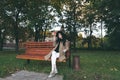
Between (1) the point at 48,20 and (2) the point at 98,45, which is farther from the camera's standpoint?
(2) the point at 98,45

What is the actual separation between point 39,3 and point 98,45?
15.3m

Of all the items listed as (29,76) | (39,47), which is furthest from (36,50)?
(29,76)

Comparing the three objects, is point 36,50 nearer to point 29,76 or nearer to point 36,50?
point 36,50

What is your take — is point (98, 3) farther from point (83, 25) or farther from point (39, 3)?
A: point (83, 25)

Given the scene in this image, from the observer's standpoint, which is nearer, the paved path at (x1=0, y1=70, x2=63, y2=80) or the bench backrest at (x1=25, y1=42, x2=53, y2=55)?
the paved path at (x1=0, y1=70, x2=63, y2=80)

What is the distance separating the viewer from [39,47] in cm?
1412

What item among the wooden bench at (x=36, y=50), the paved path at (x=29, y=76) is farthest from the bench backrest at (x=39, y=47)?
the paved path at (x=29, y=76)

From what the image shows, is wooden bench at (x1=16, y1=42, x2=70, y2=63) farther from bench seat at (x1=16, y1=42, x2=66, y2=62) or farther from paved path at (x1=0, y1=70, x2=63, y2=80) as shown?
paved path at (x1=0, y1=70, x2=63, y2=80)

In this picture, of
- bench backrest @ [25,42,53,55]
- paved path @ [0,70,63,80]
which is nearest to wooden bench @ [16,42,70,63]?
bench backrest @ [25,42,53,55]

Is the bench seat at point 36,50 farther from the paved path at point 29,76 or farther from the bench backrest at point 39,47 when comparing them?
the paved path at point 29,76

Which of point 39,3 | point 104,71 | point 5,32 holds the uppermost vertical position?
point 39,3

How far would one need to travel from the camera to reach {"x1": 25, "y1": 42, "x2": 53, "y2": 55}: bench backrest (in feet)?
44.8

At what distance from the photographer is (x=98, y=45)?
4325cm

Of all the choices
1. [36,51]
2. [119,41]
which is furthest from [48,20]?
[36,51]
